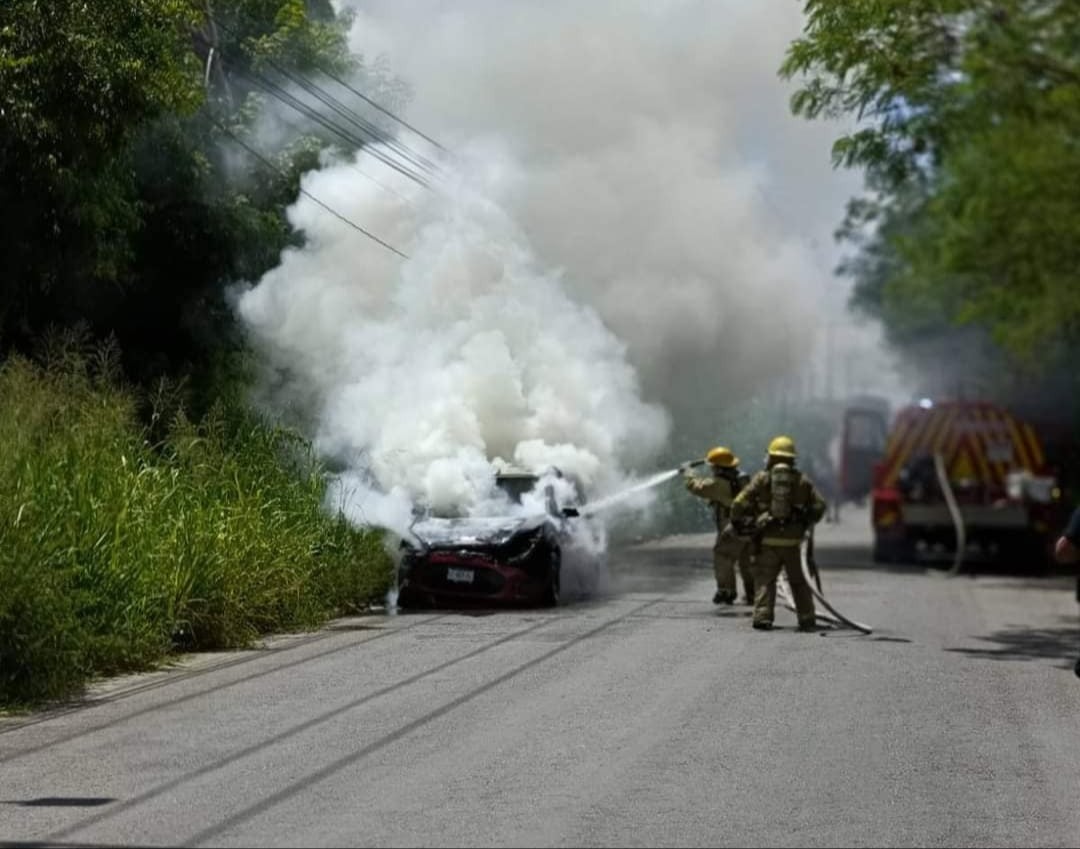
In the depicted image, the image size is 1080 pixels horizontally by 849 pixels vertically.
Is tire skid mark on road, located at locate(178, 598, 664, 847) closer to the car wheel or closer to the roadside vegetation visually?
the roadside vegetation

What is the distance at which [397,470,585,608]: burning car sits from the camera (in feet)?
61.0

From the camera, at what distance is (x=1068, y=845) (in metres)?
7.92

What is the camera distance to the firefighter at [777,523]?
17188 mm

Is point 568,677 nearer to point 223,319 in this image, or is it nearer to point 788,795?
point 788,795

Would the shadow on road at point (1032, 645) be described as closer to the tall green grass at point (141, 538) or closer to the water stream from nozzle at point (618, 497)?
the water stream from nozzle at point (618, 497)

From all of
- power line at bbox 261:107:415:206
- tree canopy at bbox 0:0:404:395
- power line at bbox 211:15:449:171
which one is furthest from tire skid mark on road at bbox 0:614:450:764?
power line at bbox 211:15:449:171

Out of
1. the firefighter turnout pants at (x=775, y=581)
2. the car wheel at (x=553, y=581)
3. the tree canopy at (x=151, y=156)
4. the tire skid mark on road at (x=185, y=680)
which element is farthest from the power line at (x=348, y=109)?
the firefighter turnout pants at (x=775, y=581)

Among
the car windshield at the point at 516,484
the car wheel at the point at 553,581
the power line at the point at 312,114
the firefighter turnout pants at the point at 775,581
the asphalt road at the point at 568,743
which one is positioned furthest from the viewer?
the power line at the point at 312,114

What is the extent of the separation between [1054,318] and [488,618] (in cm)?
607

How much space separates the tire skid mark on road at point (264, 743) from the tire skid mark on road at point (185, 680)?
558mm

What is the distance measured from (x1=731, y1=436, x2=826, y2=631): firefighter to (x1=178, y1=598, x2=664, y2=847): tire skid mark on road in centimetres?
203

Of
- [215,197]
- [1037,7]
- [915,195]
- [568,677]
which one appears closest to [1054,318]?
[915,195]

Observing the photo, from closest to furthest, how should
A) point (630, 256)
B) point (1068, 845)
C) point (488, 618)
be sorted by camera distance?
point (1068, 845)
point (488, 618)
point (630, 256)

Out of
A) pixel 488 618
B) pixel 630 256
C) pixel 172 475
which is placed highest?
pixel 630 256
